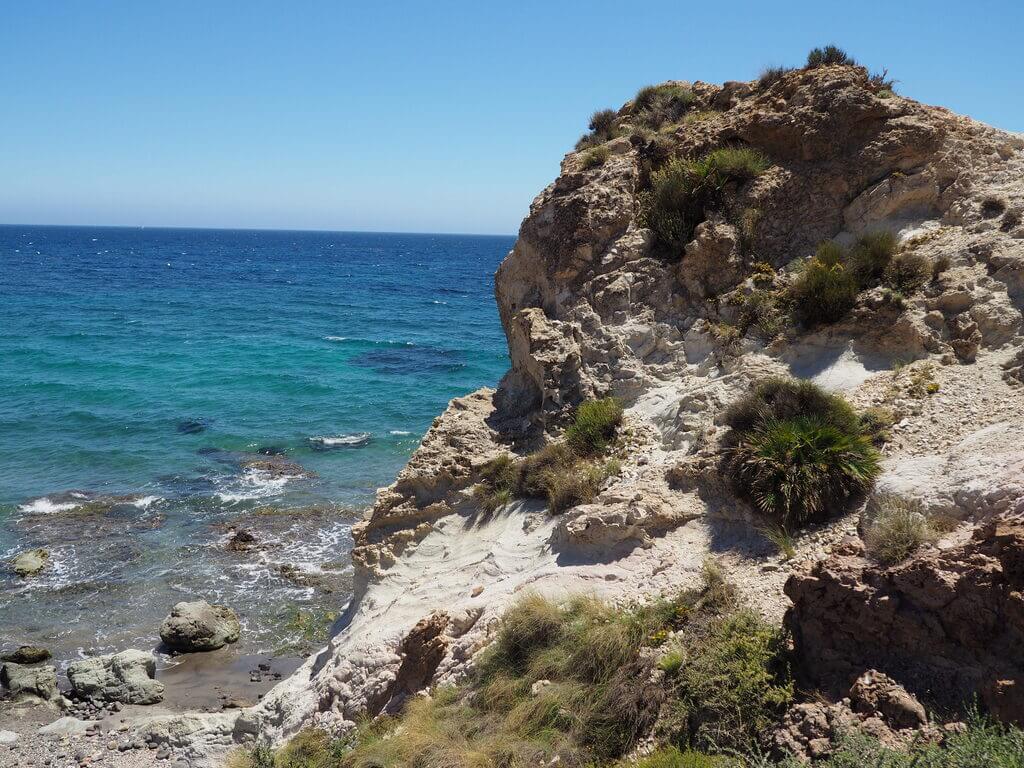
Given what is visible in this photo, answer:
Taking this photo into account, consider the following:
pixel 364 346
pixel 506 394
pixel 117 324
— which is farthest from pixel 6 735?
pixel 117 324

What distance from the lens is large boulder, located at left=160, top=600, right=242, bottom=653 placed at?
14.1m

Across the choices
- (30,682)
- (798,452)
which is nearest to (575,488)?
(798,452)

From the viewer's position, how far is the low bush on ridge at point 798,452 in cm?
779

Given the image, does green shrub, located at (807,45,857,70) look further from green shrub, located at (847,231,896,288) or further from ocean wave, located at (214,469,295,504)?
ocean wave, located at (214,469,295,504)

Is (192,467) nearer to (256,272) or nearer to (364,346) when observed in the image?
(364,346)

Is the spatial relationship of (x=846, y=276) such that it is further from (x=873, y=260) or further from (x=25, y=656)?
(x=25, y=656)

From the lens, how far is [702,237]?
38.5 ft

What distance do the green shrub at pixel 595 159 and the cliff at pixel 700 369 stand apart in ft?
0.09

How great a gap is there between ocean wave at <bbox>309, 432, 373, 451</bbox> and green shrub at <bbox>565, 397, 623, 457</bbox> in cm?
1590

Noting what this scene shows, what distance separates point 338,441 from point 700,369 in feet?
56.7

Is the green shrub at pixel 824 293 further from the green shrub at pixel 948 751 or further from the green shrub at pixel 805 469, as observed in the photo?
the green shrub at pixel 948 751

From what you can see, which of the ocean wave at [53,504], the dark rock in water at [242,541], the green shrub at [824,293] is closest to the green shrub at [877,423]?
the green shrub at [824,293]

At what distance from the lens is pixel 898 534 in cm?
627

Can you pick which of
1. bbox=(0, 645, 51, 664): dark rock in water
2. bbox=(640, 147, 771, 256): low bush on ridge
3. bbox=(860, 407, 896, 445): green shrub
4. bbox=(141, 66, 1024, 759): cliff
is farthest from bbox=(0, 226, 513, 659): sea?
bbox=(860, 407, 896, 445): green shrub
